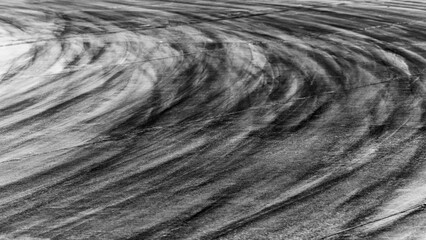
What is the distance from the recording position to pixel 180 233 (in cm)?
699

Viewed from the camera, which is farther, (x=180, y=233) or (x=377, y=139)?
(x=377, y=139)

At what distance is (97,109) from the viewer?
1095cm

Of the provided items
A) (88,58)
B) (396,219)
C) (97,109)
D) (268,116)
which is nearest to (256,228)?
(396,219)

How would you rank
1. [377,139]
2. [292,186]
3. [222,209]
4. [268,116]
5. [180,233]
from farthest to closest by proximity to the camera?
[268,116] < [377,139] < [292,186] < [222,209] < [180,233]

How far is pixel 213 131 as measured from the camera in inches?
391

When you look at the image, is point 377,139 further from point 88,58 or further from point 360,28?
point 360,28

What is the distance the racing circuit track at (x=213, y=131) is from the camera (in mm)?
7355

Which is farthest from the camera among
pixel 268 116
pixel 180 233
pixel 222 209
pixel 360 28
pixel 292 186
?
pixel 360 28

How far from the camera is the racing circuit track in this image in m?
7.36

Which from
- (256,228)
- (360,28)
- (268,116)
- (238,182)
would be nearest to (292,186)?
(238,182)

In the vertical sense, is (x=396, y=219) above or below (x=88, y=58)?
above

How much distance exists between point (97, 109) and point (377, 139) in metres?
3.30

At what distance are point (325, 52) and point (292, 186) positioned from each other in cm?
679

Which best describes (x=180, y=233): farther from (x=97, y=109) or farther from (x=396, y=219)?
(x=97, y=109)
